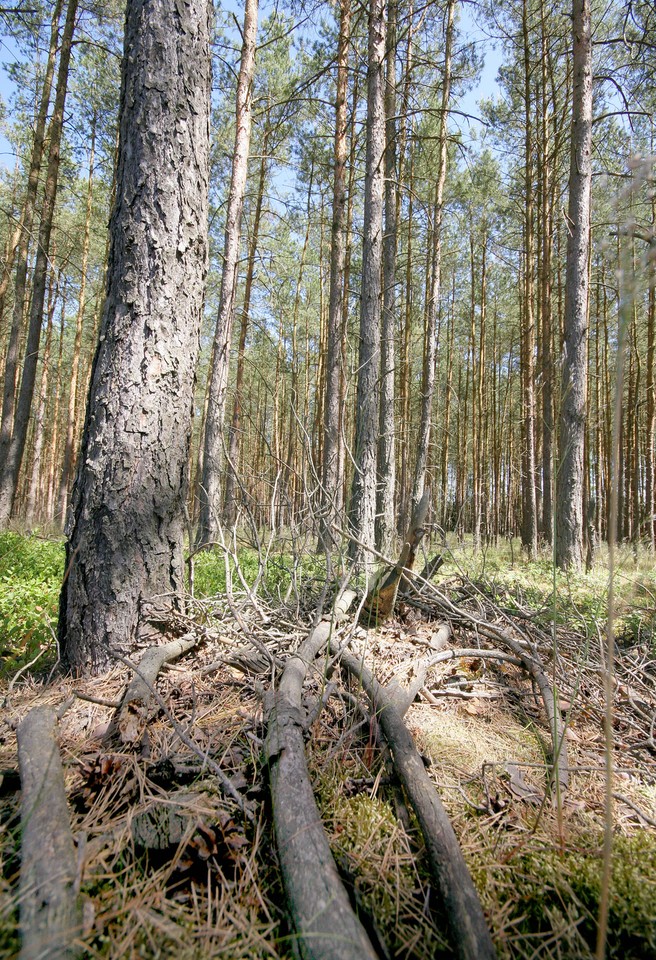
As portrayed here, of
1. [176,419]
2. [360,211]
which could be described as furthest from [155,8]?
[360,211]

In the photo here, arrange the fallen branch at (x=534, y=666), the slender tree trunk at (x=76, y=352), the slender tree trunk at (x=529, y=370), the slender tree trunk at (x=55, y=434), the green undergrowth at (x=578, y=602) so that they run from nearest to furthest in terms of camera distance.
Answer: the fallen branch at (x=534, y=666) → the green undergrowth at (x=578, y=602) → the slender tree trunk at (x=529, y=370) → the slender tree trunk at (x=76, y=352) → the slender tree trunk at (x=55, y=434)

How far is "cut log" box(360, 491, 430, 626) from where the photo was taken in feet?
7.45

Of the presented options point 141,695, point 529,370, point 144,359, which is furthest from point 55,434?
point 141,695

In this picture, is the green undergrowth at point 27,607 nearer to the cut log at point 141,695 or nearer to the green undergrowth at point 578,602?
the cut log at point 141,695

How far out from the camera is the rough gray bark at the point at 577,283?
6.71 meters

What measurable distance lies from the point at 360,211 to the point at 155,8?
12.8 meters

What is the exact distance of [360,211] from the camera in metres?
13.6

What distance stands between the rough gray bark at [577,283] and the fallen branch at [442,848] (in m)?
6.04

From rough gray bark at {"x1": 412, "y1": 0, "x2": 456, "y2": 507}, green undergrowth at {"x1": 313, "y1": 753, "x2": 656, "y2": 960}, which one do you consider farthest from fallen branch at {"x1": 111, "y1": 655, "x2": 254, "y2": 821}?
rough gray bark at {"x1": 412, "y1": 0, "x2": 456, "y2": 507}

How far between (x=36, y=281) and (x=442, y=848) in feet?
35.1

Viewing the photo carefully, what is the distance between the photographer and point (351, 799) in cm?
131

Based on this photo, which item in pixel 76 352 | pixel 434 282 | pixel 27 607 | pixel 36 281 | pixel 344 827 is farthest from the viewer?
pixel 76 352

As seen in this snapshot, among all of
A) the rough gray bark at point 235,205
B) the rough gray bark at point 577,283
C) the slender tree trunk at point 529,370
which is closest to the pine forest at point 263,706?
the rough gray bark at point 577,283

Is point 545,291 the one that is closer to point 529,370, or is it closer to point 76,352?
point 529,370
